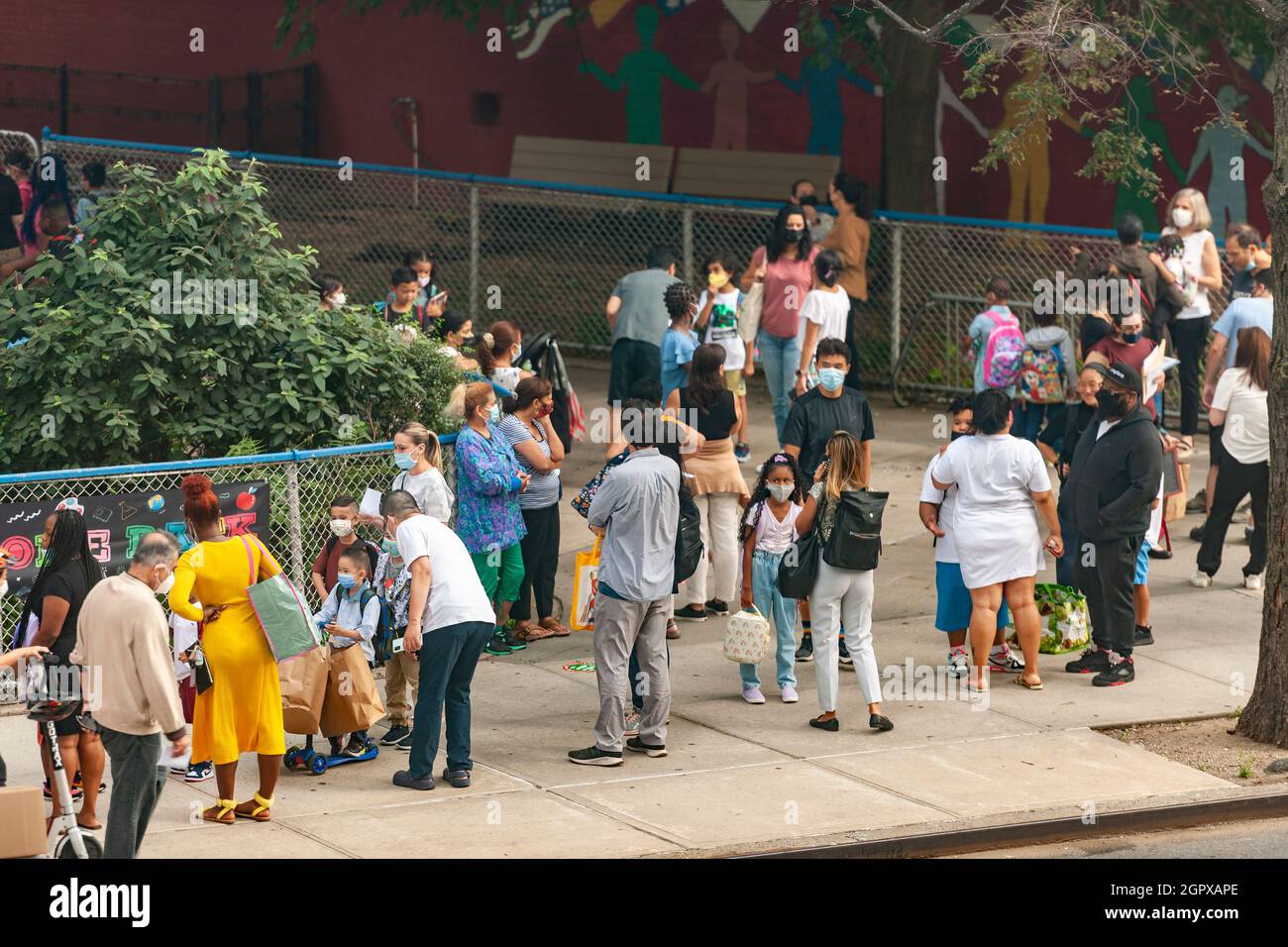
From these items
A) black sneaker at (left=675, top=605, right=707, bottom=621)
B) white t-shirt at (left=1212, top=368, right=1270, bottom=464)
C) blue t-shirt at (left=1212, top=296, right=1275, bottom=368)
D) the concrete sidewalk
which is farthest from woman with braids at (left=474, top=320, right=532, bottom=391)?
blue t-shirt at (left=1212, top=296, right=1275, bottom=368)

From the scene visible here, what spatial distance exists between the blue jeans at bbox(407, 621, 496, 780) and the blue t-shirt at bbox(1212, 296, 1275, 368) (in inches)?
242

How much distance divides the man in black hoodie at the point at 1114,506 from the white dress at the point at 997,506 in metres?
0.52

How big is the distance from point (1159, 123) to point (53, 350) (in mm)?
14102

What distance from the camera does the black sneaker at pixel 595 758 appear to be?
945cm

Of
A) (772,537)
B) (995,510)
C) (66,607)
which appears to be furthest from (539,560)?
(66,607)

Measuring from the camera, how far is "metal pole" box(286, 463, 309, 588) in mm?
10703

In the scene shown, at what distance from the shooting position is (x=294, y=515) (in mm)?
10734

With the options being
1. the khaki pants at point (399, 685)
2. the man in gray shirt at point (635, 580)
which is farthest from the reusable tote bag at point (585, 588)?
the khaki pants at point (399, 685)

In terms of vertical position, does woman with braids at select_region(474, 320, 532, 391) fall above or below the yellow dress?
above

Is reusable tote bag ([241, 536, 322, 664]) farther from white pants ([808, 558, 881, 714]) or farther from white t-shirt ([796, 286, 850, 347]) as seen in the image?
white t-shirt ([796, 286, 850, 347])

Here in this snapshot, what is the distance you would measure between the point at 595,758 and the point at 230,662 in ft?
6.60

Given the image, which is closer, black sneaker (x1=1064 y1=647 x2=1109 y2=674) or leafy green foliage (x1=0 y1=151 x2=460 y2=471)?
black sneaker (x1=1064 y1=647 x2=1109 y2=674)

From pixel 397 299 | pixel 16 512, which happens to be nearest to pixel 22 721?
pixel 16 512

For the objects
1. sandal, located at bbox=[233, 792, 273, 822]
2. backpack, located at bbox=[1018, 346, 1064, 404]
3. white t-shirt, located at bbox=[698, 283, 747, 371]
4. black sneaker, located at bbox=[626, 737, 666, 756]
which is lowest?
sandal, located at bbox=[233, 792, 273, 822]
